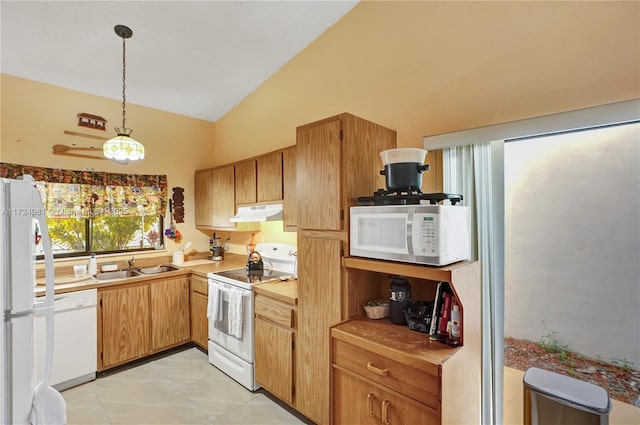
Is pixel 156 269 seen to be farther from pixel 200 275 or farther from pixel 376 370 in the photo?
pixel 376 370

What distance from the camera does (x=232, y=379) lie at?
2.80 meters

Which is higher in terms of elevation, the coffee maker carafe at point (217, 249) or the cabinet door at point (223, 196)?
the cabinet door at point (223, 196)

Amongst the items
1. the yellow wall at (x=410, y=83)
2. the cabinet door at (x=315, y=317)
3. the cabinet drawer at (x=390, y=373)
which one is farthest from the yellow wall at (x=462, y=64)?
the cabinet drawer at (x=390, y=373)

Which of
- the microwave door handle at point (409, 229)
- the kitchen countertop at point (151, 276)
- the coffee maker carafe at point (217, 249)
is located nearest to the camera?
the microwave door handle at point (409, 229)

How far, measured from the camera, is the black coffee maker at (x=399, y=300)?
75.5 inches

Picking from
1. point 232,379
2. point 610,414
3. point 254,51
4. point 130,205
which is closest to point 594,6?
point 610,414

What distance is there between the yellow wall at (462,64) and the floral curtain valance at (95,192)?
199 centimetres

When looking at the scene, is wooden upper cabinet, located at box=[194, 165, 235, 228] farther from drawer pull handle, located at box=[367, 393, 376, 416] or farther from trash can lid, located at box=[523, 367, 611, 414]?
trash can lid, located at box=[523, 367, 611, 414]

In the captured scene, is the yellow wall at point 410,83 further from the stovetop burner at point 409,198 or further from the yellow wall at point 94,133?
the stovetop burner at point 409,198

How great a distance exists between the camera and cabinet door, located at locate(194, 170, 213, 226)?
382 centimetres

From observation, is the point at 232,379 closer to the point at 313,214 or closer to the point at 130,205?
the point at 313,214

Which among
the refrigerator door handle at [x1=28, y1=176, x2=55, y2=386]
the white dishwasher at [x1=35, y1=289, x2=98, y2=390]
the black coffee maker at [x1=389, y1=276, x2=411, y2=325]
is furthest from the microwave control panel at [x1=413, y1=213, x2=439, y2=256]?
the white dishwasher at [x1=35, y1=289, x2=98, y2=390]

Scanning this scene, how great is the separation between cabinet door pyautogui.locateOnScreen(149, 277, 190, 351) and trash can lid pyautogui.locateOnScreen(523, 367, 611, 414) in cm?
319

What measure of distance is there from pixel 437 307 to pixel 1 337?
194 centimetres
